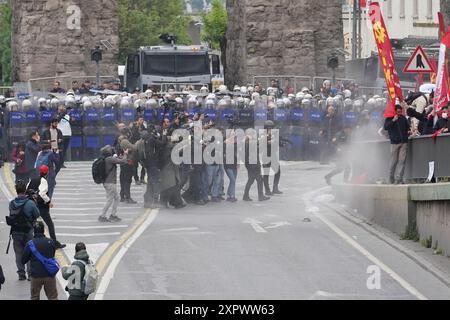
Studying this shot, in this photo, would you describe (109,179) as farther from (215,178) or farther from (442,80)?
(442,80)

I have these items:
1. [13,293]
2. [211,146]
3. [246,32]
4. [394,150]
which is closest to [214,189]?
[211,146]

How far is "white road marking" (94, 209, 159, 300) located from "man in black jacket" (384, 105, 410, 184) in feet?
14.4

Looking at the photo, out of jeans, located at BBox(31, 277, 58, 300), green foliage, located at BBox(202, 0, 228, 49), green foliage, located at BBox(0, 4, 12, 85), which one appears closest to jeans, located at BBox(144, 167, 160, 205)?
jeans, located at BBox(31, 277, 58, 300)

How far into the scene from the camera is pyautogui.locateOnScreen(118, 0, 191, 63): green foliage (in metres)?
97.1

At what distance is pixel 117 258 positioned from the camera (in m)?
25.2

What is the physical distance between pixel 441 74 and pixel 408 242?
272cm

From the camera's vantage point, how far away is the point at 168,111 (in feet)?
142

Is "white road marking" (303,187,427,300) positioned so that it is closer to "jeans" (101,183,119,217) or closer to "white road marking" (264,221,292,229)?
"white road marking" (264,221,292,229)

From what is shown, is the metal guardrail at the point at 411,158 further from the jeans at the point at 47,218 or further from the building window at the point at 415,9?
the building window at the point at 415,9

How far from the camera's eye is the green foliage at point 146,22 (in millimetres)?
97062

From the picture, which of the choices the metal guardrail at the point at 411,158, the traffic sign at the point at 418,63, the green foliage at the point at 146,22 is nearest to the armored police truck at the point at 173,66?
the metal guardrail at the point at 411,158

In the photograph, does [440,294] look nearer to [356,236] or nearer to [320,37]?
[356,236]

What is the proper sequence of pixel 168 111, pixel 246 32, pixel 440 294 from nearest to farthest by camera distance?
pixel 440 294, pixel 168 111, pixel 246 32

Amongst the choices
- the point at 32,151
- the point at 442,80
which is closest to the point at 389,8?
the point at 32,151
